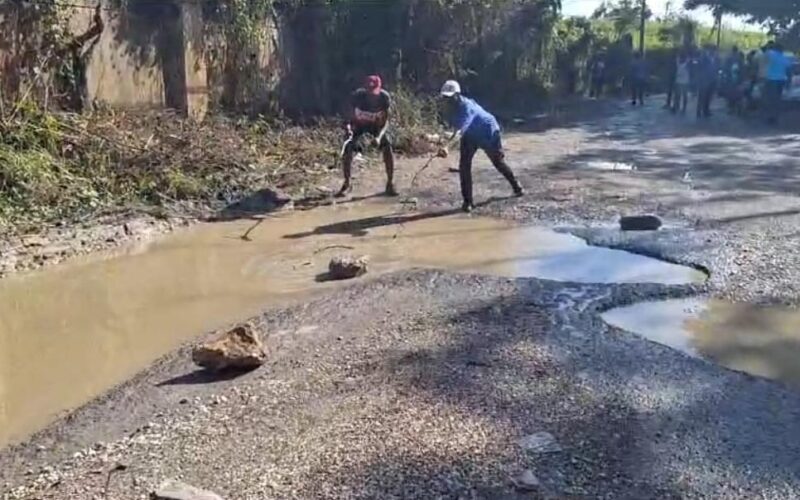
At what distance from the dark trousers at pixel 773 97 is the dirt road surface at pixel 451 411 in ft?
41.1

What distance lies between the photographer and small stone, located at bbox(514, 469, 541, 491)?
354 centimetres

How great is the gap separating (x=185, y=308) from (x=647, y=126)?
48.1ft

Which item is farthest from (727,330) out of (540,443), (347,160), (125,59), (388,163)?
(125,59)

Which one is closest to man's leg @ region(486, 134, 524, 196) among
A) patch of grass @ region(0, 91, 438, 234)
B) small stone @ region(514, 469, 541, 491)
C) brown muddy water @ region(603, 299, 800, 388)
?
patch of grass @ region(0, 91, 438, 234)

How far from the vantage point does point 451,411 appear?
431 centimetres

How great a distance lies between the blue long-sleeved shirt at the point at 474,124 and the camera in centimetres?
970

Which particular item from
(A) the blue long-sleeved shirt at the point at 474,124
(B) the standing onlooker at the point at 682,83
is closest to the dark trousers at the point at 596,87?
(B) the standing onlooker at the point at 682,83

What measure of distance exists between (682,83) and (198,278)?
57.8 ft

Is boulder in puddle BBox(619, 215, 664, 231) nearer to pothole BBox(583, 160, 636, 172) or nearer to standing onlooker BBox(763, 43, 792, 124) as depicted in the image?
pothole BBox(583, 160, 636, 172)

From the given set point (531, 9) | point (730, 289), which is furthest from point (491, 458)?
point (531, 9)

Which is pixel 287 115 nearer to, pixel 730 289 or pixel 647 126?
pixel 647 126

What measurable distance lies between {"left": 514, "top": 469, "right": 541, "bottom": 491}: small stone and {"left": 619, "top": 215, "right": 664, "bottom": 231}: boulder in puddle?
209 inches

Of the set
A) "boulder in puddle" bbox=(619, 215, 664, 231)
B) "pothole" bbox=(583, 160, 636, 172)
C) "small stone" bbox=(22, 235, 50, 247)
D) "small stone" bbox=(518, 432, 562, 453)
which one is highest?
"pothole" bbox=(583, 160, 636, 172)

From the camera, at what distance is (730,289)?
6.45 meters
